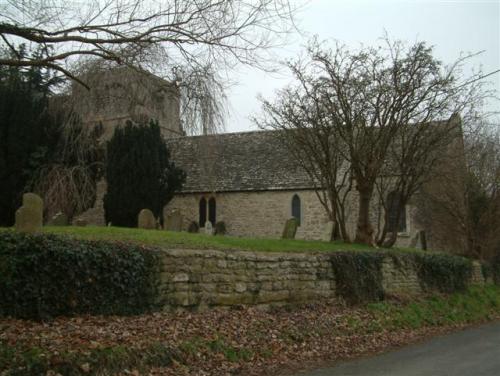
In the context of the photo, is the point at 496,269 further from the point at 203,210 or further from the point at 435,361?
the point at 435,361

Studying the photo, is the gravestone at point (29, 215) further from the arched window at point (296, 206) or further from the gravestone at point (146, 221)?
the arched window at point (296, 206)

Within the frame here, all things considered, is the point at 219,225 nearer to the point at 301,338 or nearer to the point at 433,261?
the point at 433,261

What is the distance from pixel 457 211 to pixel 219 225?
41.8ft

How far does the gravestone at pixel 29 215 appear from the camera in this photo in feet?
39.0

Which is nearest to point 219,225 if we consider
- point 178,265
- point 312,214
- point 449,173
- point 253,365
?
point 312,214

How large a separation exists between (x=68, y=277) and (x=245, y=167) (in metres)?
23.8

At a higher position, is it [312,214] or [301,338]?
[312,214]

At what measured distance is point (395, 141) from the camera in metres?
21.6

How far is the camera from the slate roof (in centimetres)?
3102

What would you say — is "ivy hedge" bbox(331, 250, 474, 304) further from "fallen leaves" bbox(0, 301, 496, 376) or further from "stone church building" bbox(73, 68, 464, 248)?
"stone church building" bbox(73, 68, 464, 248)

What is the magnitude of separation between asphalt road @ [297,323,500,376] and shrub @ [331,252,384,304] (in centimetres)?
264

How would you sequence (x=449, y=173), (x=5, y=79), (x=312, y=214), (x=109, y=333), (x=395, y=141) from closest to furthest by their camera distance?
(x=109, y=333) < (x=395, y=141) < (x=5, y=79) < (x=449, y=173) < (x=312, y=214)

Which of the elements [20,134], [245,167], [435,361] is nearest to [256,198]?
[245,167]

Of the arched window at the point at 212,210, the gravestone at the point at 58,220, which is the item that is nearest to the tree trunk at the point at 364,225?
the gravestone at the point at 58,220
